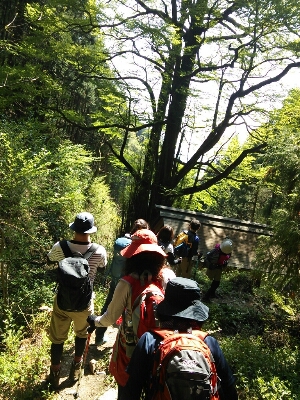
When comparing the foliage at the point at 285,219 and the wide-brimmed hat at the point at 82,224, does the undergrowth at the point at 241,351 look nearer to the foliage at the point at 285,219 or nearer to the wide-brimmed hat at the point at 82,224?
the foliage at the point at 285,219

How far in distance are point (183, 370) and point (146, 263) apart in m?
1.03

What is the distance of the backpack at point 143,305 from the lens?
2182 millimetres

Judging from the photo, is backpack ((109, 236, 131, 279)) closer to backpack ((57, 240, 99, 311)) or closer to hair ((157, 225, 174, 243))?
hair ((157, 225, 174, 243))

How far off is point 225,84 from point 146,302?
901 cm

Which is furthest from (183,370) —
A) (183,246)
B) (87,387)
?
(183,246)

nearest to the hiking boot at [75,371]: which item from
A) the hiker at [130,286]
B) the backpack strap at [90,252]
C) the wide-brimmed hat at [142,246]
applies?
the backpack strap at [90,252]

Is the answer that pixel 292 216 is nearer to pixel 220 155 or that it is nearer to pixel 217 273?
pixel 217 273

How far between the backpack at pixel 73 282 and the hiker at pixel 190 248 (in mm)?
3749

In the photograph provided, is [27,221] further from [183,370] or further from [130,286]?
[183,370]

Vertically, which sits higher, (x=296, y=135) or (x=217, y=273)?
(x=296, y=135)

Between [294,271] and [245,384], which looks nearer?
[245,384]

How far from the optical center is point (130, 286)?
8.04ft

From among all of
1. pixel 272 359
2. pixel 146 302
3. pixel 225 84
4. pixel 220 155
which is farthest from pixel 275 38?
pixel 146 302

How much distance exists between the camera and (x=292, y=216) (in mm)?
5199
